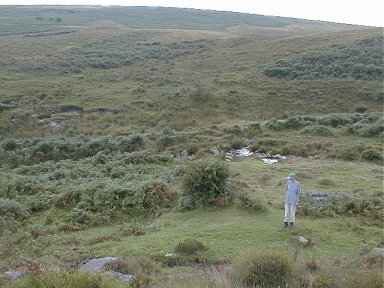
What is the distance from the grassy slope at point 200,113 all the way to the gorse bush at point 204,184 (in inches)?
24.7

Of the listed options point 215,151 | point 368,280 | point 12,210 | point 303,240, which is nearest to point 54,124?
point 215,151

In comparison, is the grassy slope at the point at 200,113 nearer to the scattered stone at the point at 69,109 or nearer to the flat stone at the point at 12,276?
the scattered stone at the point at 69,109

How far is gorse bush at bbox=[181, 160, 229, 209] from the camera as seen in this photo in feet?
59.2

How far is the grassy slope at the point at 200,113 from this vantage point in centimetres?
1423

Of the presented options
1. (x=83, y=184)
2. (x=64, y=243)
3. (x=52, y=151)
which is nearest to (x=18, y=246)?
(x=64, y=243)

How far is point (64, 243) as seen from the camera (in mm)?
15336

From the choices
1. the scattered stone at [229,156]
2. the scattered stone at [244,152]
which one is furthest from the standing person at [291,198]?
the scattered stone at [244,152]

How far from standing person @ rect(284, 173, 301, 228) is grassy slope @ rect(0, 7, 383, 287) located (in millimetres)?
395

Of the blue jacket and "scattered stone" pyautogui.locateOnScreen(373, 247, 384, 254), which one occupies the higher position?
the blue jacket

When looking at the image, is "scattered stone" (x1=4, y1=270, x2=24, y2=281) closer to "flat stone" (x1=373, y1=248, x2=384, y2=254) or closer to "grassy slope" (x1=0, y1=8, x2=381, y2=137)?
"flat stone" (x1=373, y1=248, x2=384, y2=254)

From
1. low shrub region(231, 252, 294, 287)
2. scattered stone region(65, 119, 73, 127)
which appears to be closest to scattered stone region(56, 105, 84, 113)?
scattered stone region(65, 119, 73, 127)

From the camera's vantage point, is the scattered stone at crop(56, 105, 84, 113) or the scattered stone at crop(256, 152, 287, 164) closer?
the scattered stone at crop(256, 152, 287, 164)

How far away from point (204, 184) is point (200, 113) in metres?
27.6

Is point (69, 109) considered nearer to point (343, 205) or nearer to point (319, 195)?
point (319, 195)
